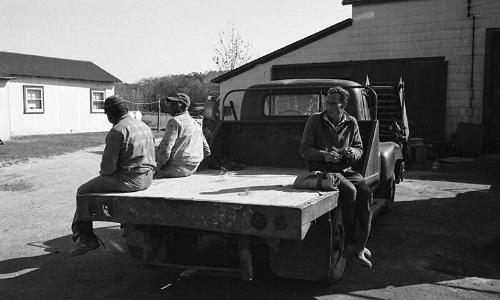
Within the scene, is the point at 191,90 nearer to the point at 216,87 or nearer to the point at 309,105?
the point at 216,87

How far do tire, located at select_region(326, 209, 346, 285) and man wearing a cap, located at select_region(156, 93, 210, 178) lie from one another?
197cm

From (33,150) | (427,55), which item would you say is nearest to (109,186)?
(427,55)

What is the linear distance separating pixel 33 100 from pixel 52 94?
1211 millimetres

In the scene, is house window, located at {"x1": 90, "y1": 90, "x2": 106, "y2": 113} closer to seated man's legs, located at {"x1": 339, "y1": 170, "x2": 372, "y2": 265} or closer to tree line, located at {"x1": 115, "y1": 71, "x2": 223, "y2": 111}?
tree line, located at {"x1": 115, "y1": 71, "x2": 223, "y2": 111}

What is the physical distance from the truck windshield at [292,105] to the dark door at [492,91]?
10.2 m

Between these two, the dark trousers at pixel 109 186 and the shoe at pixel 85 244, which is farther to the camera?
the shoe at pixel 85 244

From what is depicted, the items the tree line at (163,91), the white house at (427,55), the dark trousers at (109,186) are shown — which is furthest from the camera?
the tree line at (163,91)

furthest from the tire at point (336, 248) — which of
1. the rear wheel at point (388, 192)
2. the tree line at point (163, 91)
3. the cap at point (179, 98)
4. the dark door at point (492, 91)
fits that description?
the tree line at point (163, 91)

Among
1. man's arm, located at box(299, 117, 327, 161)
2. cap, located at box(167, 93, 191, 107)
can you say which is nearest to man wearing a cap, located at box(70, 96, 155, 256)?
cap, located at box(167, 93, 191, 107)

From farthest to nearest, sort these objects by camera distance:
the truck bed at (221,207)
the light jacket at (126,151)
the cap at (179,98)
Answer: the cap at (179,98)
the light jacket at (126,151)
the truck bed at (221,207)

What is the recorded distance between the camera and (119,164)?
186 inches

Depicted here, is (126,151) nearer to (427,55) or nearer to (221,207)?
(221,207)

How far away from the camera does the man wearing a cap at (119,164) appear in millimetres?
4547

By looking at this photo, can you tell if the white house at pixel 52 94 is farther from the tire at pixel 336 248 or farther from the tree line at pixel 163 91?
the tire at pixel 336 248
